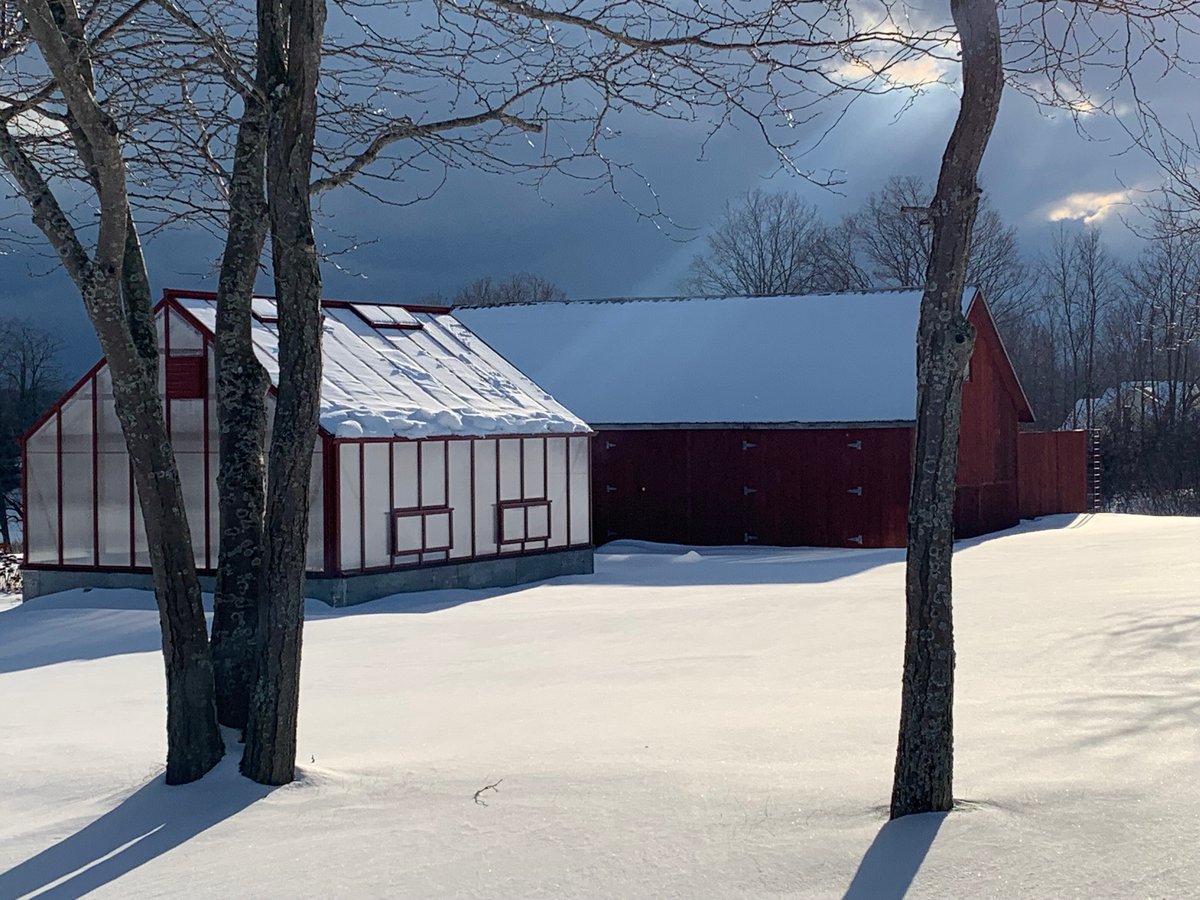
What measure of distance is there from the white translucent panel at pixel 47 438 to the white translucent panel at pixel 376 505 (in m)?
4.87

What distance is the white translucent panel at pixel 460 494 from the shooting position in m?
19.0

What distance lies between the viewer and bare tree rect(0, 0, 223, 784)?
6.54 meters

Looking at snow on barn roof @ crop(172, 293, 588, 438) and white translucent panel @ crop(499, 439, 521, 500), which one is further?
white translucent panel @ crop(499, 439, 521, 500)

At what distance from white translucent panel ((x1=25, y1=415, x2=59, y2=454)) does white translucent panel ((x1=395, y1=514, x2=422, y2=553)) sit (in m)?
5.21

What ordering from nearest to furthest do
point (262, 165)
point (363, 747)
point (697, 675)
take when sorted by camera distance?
1. point (262, 165)
2. point (363, 747)
3. point (697, 675)

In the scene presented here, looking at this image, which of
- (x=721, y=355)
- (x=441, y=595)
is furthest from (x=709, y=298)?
(x=441, y=595)

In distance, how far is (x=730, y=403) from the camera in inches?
1043

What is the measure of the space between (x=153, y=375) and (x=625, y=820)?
133 inches

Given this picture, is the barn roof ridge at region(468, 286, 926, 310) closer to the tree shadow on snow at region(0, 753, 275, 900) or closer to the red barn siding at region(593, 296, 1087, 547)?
the red barn siding at region(593, 296, 1087, 547)

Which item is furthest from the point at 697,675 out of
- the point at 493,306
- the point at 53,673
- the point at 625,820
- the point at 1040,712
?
the point at 493,306

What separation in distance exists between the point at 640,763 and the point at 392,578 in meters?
11.2

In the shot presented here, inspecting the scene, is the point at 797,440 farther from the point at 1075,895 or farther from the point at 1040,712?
the point at 1075,895

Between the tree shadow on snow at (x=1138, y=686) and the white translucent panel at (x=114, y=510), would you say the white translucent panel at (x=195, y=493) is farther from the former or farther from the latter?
the tree shadow on snow at (x=1138, y=686)

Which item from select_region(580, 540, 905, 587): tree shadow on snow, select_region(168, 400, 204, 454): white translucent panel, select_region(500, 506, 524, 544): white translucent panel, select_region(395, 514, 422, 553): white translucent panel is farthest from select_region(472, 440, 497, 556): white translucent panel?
select_region(168, 400, 204, 454): white translucent panel
